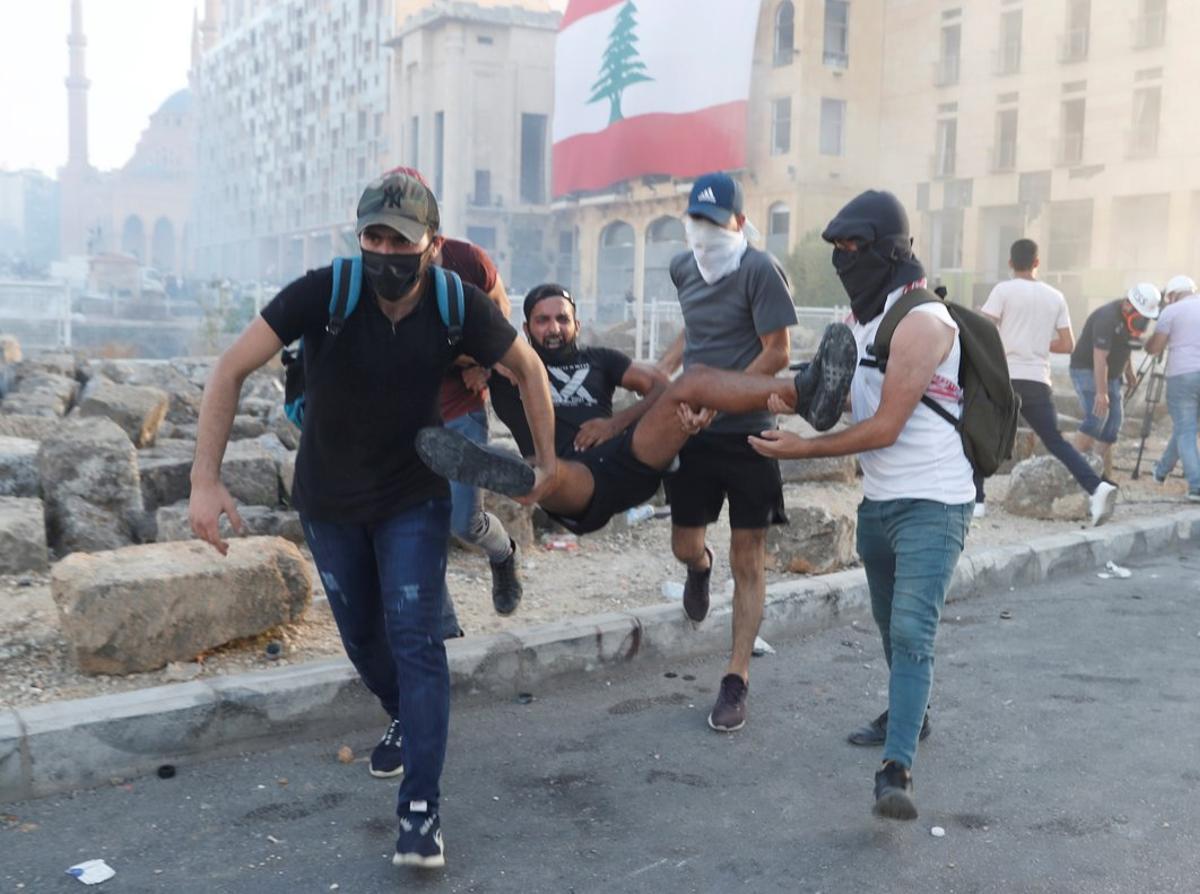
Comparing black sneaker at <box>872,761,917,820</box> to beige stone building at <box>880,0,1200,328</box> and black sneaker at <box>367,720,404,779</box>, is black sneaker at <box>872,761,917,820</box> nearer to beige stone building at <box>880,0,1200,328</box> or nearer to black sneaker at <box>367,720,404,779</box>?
black sneaker at <box>367,720,404,779</box>

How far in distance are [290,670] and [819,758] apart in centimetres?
189

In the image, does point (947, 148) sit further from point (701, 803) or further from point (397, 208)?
point (397, 208)

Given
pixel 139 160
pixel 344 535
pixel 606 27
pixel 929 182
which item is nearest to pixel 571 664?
pixel 344 535

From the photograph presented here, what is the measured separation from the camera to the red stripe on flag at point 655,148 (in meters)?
36.9

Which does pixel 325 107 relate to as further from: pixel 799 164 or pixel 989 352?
pixel 989 352

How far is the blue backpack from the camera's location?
3.15m

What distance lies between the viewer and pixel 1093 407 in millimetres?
9094

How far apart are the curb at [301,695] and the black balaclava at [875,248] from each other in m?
1.94

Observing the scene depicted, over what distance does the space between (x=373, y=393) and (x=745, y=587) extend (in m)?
1.77

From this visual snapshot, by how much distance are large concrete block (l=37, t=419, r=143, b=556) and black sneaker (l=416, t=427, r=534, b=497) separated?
3.41 m

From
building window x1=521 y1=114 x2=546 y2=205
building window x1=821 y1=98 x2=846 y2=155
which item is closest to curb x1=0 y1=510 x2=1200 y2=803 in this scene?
building window x1=821 y1=98 x2=846 y2=155

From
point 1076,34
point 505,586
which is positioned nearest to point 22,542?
point 505,586

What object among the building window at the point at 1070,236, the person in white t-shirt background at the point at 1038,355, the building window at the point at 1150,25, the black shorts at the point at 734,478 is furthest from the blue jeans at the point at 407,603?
the building window at the point at 1070,236

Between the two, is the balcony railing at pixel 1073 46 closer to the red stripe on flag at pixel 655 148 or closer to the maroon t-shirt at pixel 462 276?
the red stripe on flag at pixel 655 148
